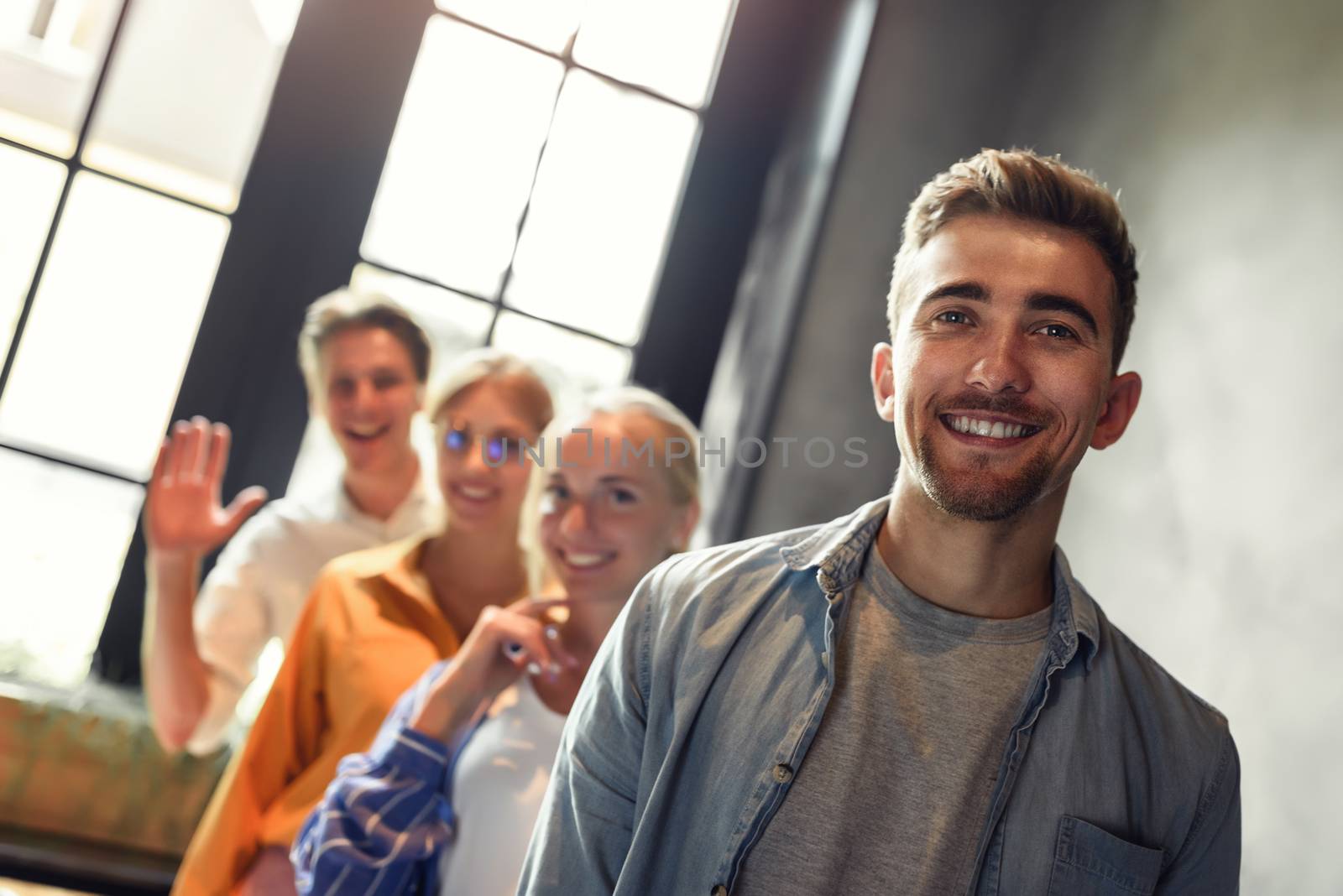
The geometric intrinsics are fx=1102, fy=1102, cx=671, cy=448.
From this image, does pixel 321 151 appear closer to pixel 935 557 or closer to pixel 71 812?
pixel 71 812

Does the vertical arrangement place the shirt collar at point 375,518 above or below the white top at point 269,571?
above

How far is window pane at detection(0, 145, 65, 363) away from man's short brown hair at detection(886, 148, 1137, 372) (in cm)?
207

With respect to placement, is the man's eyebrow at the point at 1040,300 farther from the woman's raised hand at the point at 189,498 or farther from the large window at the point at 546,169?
the large window at the point at 546,169

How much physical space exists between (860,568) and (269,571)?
57.2 inches

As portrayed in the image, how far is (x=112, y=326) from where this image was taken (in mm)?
2488

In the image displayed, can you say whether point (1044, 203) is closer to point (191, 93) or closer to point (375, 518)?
point (375, 518)

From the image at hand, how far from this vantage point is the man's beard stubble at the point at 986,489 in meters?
1.10

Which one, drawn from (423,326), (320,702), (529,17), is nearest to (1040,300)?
(320,702)

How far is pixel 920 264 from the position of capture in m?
1.21

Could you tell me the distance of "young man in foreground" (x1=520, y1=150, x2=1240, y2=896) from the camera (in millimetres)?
1058

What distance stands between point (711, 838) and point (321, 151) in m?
2.00

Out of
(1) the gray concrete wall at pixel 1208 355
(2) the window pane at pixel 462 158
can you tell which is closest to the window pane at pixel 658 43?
(2) the window pane at pixel 462 158

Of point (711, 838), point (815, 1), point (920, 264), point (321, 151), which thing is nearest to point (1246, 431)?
point (920, 264)

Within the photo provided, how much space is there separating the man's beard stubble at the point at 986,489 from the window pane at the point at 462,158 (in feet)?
5.78
